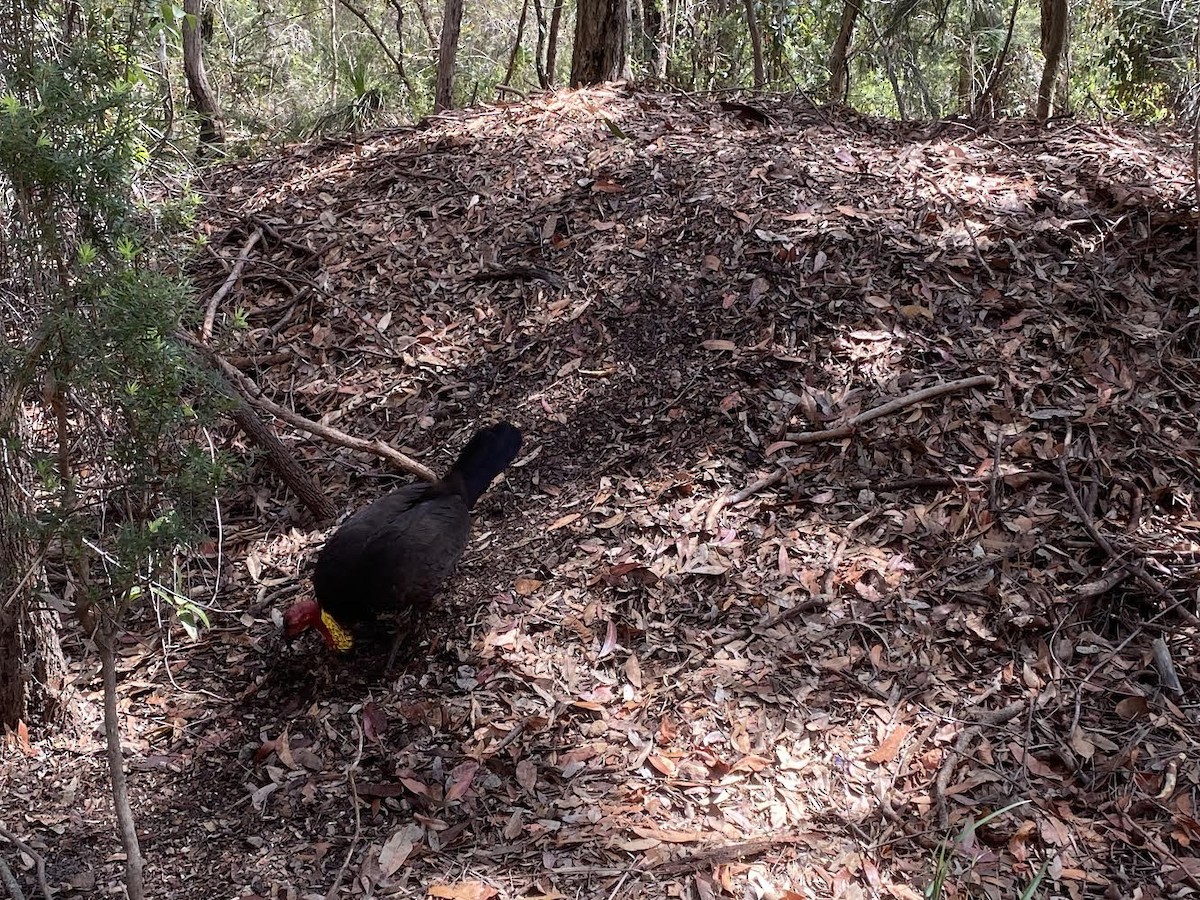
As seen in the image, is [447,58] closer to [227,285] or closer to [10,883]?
[227,285]

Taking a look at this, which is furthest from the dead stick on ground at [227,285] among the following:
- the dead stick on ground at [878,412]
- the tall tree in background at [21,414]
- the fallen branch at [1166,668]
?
the fallen branch at [1166,668]

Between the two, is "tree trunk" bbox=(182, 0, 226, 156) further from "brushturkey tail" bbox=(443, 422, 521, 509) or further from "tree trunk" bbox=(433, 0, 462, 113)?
"brushturkey tail" bbox=(443, 422, 521, 509)

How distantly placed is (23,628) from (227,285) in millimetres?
2375

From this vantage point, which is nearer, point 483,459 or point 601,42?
point 483,459

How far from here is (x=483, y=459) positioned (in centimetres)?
422

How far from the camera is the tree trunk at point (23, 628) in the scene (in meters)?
3.19

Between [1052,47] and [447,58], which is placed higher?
[447,58]

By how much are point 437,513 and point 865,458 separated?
1.91m

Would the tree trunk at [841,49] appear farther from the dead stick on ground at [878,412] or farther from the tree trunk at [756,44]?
the dead stick on ground at [878,412]

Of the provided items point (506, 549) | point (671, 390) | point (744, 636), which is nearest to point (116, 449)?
point (506, 549)

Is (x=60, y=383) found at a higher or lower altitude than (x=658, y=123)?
lower

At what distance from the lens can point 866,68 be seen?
11.0 metres

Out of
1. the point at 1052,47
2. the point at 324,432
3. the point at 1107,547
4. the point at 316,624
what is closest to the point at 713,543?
the point at 1107,547

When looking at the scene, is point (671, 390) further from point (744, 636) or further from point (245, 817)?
point (245, 817)
